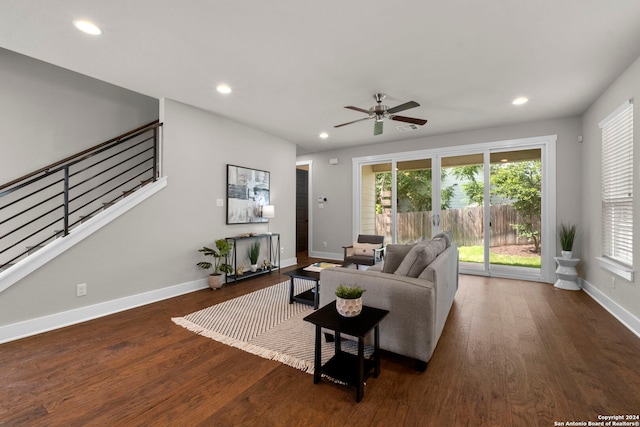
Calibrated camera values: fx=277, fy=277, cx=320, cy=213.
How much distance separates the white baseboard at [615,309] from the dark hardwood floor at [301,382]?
0.36 ft

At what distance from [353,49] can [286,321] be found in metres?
2.77

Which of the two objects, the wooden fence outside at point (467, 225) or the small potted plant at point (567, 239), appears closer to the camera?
the small potted plant at point (567, 239)

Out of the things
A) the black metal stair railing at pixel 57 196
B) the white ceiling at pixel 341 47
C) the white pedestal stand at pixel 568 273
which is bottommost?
the white pedestal stand at pixel 568 273

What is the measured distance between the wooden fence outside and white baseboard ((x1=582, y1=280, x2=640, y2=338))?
3.88 feet

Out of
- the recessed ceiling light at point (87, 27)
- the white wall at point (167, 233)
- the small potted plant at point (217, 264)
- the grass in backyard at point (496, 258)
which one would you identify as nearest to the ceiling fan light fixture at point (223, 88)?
the white wall at point (167, 233)

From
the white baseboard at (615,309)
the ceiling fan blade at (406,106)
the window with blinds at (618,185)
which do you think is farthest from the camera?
the ceiling fan blade at (406,106)

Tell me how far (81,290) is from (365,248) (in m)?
3.89

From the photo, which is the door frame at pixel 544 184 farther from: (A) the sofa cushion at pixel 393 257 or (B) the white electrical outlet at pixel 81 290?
(B) the white electrical outlet at pixel 81 290

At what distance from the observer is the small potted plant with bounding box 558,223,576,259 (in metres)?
4.19

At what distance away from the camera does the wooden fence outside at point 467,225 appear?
496cm

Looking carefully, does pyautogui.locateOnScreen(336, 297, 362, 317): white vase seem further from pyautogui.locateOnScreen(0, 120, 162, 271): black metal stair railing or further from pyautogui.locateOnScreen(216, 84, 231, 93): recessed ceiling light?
pyautogui.locateOnScreen(0, 120, 162, 271): black metal stair railing

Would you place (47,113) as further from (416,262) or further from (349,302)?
(416,262)

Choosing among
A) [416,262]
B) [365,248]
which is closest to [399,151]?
[365,248]

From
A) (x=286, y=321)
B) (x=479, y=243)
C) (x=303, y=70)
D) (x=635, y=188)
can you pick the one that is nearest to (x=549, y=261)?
(x=479, y=243)
